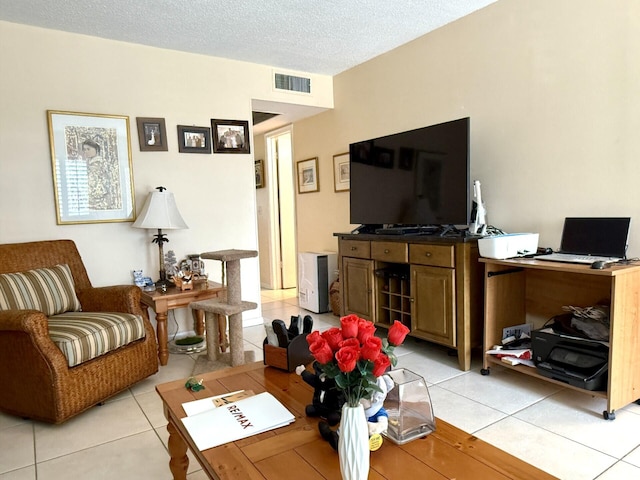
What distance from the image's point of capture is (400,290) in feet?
10.6

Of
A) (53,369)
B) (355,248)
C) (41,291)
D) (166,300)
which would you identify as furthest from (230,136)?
(53,369)

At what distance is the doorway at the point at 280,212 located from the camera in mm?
5496

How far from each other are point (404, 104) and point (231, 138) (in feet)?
5.08

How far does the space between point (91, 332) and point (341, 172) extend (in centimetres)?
274

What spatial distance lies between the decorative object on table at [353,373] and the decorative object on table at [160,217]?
8.04 feet

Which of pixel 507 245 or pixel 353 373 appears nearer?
pixel 353 373

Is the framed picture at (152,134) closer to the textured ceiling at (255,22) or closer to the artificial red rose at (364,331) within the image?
the textured ceiling at (255,22)

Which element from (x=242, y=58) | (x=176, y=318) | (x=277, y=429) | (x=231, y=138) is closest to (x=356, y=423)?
(x=277, y=429)

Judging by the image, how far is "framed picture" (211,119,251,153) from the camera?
3.75 m

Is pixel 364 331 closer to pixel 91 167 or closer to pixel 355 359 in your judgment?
pixel 355 359

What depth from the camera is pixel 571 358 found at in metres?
2.16

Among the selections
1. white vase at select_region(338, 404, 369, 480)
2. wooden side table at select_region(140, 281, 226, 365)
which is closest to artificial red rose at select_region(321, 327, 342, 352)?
white vase at select_region(338, 404, 369, 480)

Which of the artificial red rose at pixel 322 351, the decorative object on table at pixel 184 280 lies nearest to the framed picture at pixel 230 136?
the decorative object on table at pixel 184 280

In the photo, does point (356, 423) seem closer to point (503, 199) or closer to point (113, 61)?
point (503, 199)
